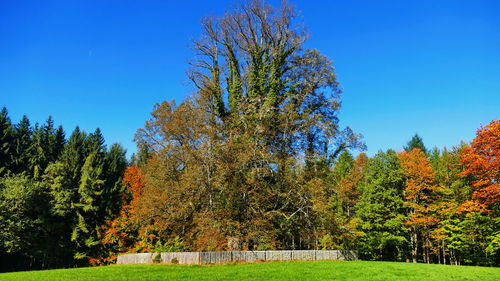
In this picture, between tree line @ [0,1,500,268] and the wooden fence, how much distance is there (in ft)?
3.88

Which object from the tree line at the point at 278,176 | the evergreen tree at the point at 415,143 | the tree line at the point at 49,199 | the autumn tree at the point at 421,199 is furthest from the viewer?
the evergreen tree at the point at 415,143

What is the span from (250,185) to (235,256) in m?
5.99

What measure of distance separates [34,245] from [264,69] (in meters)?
31.5

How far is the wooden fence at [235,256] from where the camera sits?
850 inches

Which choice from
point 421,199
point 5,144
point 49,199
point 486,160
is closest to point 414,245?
point 421,199

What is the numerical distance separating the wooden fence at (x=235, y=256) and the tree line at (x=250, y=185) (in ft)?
3.88

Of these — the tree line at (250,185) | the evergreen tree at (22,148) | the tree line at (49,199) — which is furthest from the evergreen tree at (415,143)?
the evergreen tree at (22,148)

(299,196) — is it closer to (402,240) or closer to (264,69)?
(264,69)

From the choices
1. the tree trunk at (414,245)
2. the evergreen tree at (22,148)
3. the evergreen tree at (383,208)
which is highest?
A: the evergreen tree at (22,148)

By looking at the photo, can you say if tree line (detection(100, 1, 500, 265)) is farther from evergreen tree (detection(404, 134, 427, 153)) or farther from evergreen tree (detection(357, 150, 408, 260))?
evergreen tree (detection(404, 134, 427, 153))

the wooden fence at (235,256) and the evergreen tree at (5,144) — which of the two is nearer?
the wooden fence at (235,256)

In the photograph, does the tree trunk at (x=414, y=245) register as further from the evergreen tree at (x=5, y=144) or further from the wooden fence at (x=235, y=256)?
the evergreen tree at (x=5, y=144)

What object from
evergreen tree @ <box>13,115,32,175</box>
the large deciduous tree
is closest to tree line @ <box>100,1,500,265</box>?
the large deciduous tree

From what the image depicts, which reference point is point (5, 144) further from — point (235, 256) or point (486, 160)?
point (486, 160)
